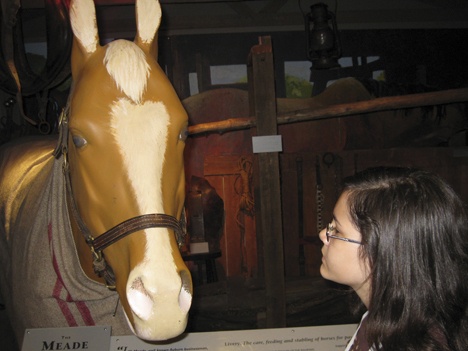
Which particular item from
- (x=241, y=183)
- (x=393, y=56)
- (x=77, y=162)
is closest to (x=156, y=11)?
(x=77, y=162)

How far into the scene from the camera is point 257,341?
169cm

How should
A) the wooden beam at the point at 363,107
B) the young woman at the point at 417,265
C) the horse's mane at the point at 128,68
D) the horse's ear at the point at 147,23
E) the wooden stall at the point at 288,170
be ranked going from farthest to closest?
the wooden stall at the point at 288,170
the wooden beam at the point at 363,107
the horse's ear at the point at 147,23
the horse's mane at the point at 128,68
the young woman at the point at 417,265

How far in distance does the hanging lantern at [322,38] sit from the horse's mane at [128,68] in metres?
2.83

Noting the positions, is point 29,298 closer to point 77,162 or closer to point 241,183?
point 77,162

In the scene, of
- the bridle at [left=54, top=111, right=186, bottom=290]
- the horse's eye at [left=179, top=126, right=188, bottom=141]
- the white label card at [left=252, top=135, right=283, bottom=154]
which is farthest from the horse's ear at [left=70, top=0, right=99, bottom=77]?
the white label card at [left=252, top=135, right=283, bottom=154]

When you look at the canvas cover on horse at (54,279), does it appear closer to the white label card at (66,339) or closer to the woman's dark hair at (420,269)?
the white label card at (66,339)

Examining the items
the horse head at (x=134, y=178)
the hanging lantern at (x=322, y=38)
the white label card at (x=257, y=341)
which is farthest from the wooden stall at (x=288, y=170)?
the horse head at (x=134, y=178)

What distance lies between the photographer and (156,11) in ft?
5.17

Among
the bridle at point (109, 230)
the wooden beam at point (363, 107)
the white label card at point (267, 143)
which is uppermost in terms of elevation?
the wooden beam at point (363, 107)

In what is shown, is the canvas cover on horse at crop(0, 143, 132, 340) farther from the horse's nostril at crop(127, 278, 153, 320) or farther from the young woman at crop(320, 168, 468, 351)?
the young woman at crop(320, 168, 468, 351)

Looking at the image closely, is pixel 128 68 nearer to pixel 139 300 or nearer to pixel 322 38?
pixel 139 300

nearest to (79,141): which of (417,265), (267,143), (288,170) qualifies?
(417,265)

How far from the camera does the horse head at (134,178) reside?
115cm

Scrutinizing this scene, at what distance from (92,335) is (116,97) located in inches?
37.9
